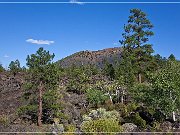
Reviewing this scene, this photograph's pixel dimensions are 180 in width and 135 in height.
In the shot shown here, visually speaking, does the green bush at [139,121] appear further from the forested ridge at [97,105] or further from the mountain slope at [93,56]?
the mountain slope at [93,56]

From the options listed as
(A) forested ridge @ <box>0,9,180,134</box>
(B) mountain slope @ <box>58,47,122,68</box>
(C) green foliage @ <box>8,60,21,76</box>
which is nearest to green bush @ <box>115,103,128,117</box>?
(A) forested ridge @ <box>0,9,180,134</box>

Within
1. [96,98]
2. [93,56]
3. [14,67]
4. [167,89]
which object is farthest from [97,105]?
[93,56]

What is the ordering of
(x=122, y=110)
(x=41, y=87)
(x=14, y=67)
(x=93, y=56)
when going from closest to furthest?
(x=41, y=87) → (x=122, y=110) → (x=14, y=67) → (x=93, y=56)

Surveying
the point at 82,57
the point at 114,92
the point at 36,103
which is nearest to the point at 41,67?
the point at 36,103

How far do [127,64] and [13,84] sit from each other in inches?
795

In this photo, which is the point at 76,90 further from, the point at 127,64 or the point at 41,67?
the point at 41,67

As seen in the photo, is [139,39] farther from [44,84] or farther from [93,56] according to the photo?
[93,56]

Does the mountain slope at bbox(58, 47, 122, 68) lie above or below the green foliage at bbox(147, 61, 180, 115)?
above

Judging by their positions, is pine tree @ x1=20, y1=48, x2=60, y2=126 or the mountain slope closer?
pine tree @ x1=20, y1=48, x2=60, y2=126

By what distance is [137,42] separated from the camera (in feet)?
155

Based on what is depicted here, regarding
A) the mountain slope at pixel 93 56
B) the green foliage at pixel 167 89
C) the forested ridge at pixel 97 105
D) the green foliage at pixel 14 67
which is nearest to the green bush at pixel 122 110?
the forested ridge at pixel 97 105

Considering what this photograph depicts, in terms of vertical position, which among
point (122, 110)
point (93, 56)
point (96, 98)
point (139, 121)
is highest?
point (93, 56)

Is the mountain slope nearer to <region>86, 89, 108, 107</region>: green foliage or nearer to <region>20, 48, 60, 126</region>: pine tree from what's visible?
<region>86, 89, 108, 107</region>: green foliage

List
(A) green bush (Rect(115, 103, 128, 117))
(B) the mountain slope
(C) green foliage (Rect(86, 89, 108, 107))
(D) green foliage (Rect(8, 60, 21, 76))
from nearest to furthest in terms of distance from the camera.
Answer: (A) green bush (Rect(115, 103, 128, 117)) < (C) green foliage (Rect(86, 89, 108, 107)) < (D) green foliage (Rect(8, 60, 21, 76)) < (B) the mountain slope
